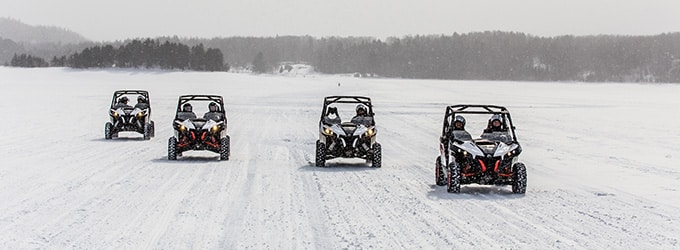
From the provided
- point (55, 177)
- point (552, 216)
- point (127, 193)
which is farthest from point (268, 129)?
point (552, 216)

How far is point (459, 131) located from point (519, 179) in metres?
1.72

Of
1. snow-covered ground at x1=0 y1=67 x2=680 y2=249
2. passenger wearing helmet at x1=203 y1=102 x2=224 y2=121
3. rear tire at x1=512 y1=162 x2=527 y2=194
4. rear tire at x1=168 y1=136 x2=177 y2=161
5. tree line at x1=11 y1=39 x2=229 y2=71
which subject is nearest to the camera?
snow-covered ground at x1=0 y1=67 x2=680 y2=249

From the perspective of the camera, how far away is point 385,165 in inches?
692

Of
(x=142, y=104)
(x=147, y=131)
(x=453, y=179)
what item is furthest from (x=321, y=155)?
(x=142, y=104)

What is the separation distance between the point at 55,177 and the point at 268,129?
15.4 meters

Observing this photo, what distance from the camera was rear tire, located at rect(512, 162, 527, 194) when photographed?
498 inches

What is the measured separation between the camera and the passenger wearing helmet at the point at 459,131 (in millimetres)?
13711

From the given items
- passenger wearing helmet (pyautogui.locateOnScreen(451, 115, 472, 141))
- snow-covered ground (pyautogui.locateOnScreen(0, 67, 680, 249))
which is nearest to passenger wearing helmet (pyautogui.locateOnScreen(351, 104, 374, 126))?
snow-covered ground (pyautogui.locateOnScreen(0, 67, 680, 249))

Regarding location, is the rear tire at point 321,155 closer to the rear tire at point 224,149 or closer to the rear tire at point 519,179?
the rear tire at point 224,149

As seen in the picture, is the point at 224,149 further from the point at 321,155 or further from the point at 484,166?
the point at 484,166

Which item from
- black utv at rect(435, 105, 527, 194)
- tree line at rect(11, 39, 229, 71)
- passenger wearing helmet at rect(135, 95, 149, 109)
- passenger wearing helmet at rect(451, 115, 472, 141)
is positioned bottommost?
tree line at rect(11, 39, 229, 71)

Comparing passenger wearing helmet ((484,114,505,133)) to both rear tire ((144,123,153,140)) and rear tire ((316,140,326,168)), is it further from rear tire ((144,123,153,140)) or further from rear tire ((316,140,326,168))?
rear tire ((144,123,153,140))

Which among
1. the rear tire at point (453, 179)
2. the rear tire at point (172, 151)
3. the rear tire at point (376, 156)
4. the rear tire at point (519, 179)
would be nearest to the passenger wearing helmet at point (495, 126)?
the rear tire at point (519, 179)

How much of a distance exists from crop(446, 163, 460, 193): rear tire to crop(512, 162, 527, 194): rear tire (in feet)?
2.97
